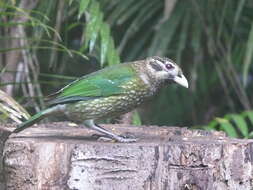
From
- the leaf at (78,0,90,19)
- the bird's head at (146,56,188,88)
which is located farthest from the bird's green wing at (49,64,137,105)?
the leaf at (78,0,90,19)

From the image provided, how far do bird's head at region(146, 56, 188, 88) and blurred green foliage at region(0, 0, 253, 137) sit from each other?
4.81 feet

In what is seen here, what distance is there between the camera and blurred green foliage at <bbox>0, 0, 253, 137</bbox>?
6.14m

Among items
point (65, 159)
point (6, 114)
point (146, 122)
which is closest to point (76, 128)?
point (6, 114)

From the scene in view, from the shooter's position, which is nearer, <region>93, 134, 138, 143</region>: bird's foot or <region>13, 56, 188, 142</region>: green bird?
<region>93, 134, 138, 143</region>: bird's foot

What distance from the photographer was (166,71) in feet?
14.6

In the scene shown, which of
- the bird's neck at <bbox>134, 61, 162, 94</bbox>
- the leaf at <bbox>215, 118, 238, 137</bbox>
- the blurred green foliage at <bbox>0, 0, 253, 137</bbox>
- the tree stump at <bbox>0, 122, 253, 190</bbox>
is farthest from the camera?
the blurred green foliage at <bbox>0, 0, 253, 137</bbox>

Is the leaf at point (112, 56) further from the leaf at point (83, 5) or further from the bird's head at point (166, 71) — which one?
the bird's head at point (166, 71)

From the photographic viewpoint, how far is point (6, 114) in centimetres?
457

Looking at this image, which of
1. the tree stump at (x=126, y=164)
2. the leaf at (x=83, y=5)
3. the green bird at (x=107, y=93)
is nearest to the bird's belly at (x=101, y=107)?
the green bird at (x=107, y=93)

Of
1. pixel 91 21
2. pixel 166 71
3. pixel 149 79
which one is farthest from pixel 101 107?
pixel 91 21

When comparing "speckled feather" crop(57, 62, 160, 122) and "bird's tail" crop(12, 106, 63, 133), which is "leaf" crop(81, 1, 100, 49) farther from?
"bird's tail" crop(12, 106, 63, 133)

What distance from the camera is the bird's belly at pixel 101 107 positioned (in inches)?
172

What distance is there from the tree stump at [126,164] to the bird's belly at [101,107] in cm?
20

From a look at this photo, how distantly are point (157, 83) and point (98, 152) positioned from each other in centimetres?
72
